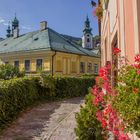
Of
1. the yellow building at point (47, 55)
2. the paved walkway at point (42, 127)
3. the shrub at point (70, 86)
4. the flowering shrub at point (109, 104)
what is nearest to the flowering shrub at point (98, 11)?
the paved walkway at point (42, 127)

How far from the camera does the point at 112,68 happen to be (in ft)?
13.6

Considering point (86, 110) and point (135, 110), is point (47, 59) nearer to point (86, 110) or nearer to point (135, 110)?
point (86, 110)

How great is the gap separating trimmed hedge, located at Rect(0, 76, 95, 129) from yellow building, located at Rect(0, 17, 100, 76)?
9190mm

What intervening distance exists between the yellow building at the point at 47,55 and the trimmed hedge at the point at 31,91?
9190mm

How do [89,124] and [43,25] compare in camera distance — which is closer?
[89,124]

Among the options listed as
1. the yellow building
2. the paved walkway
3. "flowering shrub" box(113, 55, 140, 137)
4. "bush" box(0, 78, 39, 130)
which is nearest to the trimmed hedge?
"bush" box(0, 78, 39, 130)

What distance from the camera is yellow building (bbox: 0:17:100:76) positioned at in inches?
1252

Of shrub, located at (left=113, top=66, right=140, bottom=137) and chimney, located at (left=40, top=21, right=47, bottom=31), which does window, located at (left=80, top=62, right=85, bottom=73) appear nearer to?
chimney, located at (left=40, top=21, right=47, bottom=31)

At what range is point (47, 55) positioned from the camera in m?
31.7

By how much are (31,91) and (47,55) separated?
17.0 metres

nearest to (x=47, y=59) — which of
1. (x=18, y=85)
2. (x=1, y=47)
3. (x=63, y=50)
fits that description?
(x=63, y=50)

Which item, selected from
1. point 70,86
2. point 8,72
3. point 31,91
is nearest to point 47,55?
point 8,72

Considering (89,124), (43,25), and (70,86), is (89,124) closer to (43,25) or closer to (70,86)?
(70,86)

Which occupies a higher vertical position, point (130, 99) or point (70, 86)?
point (70, 86)
